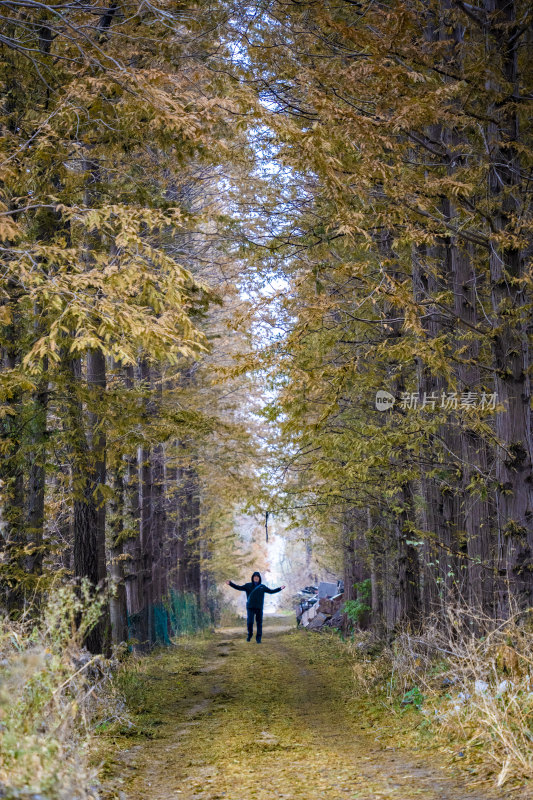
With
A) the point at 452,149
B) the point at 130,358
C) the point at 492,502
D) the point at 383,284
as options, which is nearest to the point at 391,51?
the point at 452,149

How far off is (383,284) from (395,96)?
2.05 meters

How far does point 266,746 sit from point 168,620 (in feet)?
55.4

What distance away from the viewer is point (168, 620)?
2380cm

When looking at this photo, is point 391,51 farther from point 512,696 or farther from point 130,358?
point 512,696

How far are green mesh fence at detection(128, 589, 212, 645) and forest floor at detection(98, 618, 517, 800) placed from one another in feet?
12.1

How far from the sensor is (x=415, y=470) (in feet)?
36.5

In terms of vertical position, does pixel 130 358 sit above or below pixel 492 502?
above

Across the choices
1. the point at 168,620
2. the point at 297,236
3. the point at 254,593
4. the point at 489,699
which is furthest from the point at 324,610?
the point at 489,699

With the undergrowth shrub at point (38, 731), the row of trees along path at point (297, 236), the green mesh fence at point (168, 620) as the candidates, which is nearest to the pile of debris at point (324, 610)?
the green mesh fence at point (168, 620)

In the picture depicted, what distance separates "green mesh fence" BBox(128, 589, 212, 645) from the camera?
60.0ft

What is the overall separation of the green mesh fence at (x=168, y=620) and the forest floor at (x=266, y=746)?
3.70 m

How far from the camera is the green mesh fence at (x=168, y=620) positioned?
60.0 feet

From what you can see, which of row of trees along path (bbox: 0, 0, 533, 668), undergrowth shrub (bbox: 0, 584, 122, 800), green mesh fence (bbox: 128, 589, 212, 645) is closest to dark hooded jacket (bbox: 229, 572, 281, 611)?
green mesh fence (bbox: 128, 589, 212, 645)

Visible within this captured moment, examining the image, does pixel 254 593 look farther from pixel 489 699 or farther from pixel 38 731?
pixel 38 731
